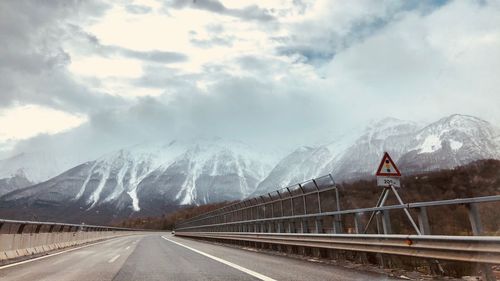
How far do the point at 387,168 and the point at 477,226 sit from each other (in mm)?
5659

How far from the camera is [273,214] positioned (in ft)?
65.7

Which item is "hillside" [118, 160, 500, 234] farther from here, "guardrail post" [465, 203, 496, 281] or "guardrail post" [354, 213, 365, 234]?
"guardrail post" [465, 203, 496, 281]

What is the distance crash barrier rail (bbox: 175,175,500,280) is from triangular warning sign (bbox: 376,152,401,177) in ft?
4.59

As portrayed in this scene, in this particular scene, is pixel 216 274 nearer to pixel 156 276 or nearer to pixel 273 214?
pixel 156 276

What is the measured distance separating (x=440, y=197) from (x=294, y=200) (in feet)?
19.9

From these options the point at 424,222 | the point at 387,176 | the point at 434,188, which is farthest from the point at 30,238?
the point at 424,222

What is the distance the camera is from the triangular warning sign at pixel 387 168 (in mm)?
12202

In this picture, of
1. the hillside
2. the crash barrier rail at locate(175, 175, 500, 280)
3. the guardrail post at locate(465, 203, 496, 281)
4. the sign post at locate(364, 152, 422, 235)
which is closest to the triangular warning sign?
the sign post at locate(364, 152, 422, 235)

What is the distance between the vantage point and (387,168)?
1238 centimetres

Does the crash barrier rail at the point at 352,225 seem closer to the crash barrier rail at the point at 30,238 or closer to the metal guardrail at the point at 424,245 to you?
the metal guardrail at the point at 424,245

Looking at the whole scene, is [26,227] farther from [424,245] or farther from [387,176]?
[424,245]

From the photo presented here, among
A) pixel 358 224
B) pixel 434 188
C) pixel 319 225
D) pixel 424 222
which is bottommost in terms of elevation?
pixel 424 222

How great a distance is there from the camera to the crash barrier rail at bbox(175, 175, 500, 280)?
22.0 ft

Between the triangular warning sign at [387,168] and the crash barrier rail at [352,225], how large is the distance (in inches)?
55.1
